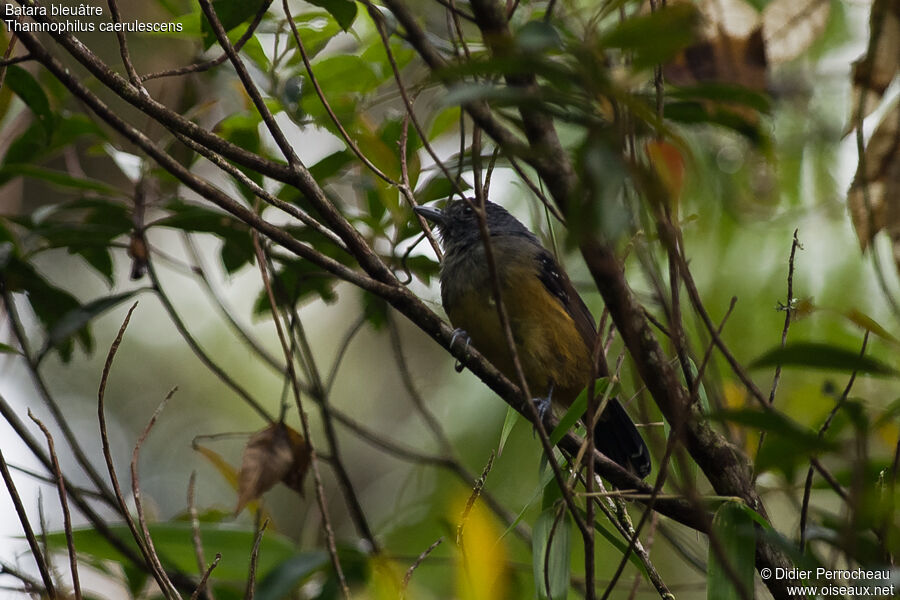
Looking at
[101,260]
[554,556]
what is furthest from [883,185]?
[101,260]

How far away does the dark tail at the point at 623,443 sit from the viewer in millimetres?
3379

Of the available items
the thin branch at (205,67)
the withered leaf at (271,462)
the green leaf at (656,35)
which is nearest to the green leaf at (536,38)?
the green leaf at (656,35)

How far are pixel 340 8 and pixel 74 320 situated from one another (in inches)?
50.5

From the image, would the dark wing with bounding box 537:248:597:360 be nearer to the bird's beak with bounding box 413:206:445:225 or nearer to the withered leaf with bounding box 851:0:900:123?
the bird's beak with bounding box 413:206:445:225

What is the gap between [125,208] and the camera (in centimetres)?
285

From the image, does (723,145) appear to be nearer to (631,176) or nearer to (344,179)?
(344,179)

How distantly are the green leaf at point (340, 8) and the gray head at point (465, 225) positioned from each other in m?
1.40

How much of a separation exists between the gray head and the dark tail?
87 centimetres

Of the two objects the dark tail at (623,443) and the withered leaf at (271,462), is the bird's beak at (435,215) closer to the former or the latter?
the dark tail at (623,443)

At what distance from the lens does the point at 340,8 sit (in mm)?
2166

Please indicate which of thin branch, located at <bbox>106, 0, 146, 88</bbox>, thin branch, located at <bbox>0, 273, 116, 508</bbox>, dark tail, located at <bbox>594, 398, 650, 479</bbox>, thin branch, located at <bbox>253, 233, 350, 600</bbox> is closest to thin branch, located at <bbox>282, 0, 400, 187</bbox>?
thin branch, located at <bbox>253, 233, 350, 600</bbox>

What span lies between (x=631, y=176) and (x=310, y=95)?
1.84m

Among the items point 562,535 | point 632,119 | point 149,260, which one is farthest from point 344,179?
point 632,119

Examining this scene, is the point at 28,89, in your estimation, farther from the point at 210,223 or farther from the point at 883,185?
the point at 883,185
